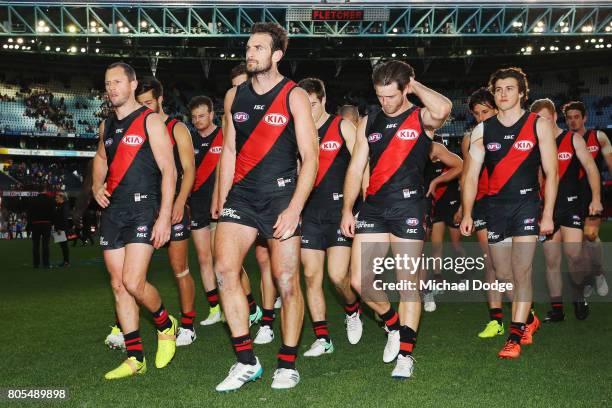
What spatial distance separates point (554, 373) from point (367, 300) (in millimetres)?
1642

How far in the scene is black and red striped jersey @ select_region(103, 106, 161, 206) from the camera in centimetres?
570

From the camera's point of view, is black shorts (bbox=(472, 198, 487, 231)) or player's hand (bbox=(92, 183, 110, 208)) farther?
black shorts (bbox=(472, 198, 487, 231))

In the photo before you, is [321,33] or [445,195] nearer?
[445,195]

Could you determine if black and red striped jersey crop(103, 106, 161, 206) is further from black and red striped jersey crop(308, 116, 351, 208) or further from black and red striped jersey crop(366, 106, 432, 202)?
black and red striped jersey crop(366, 106, 432, 202)

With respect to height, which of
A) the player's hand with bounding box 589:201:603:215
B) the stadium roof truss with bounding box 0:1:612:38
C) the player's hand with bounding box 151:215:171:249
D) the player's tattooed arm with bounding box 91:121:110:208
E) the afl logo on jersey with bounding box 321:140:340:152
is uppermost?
the stadium roof truss with bounding box 0:1:612:38

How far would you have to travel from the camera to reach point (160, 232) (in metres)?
5.54

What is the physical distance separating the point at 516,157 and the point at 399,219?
1400 mm

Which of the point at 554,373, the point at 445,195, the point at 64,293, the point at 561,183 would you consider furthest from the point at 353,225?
the point at 64,293

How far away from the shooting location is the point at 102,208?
19.0 ft

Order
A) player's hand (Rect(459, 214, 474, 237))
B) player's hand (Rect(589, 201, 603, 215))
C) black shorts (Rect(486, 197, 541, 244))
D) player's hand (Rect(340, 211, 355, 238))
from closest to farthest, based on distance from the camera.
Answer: player's hand (Rect(340, 211, 355, 238)), black shorts (Rect(486, 197, 541, 244)), player's hand (Rect(459, 214, 474, 237)), player's hand (Rect(589, 201, 603, 215))

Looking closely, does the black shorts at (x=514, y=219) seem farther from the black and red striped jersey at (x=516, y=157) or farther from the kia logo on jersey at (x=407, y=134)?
the kia logo on jersey at (x=407, y=134)

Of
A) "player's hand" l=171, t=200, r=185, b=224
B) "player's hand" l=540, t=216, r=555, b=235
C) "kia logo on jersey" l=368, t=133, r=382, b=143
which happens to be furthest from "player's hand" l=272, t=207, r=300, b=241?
"player's hand" l=540, t=216, r=555, b=235

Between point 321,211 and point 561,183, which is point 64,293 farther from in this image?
point 561,183

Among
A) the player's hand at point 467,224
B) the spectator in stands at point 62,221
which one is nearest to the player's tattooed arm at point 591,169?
the player's hand at point 467,224
